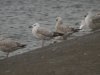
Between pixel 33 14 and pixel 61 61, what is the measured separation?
15541 millimetres

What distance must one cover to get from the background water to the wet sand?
3643 mm

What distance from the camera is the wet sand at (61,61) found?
10039mm

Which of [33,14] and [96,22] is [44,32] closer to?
[96,22]

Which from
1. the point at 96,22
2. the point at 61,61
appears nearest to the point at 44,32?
the point at 96,22

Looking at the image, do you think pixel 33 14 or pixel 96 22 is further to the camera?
pixel 33 14

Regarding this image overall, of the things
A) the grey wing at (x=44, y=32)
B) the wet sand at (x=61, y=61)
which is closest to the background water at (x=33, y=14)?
the grey wing at (x=44, y=32)

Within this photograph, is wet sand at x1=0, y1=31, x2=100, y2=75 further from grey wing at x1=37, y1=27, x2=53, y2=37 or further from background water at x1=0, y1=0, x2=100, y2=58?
background water at x1=0, y1=0, x2=100, y2=58

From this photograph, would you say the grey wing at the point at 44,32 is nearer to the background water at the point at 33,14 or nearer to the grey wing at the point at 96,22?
the background water at the point at 33,14

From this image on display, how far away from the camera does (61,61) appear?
10.8m

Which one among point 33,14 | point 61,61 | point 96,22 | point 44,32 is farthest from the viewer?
point 33,14

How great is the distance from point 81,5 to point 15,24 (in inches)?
352

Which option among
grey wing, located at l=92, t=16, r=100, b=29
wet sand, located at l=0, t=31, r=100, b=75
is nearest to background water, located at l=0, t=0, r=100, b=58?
grey wing, located at l=92, t=16, r=100, b=29

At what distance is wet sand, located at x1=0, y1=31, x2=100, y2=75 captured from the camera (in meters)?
10.0

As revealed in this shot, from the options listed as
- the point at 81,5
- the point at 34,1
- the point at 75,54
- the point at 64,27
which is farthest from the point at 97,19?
the point at 34,1
